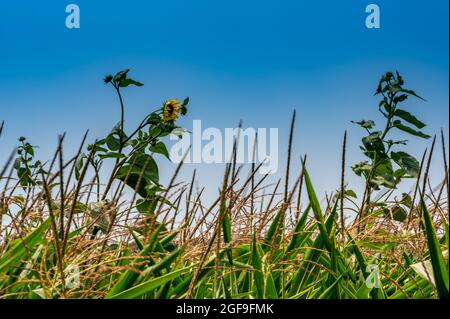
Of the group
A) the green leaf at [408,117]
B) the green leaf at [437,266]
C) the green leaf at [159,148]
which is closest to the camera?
the green leaf at [437,266]

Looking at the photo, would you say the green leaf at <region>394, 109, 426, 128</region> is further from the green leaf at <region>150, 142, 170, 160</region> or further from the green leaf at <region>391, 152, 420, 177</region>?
the green leaf at <region>150, 142, 170, 160</region>

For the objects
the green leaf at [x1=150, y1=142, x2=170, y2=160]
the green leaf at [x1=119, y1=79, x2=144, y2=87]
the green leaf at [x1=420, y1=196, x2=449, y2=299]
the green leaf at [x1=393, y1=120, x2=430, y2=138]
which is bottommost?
the green leaf at [x1=420, y1=196, x2=449, y2=299]

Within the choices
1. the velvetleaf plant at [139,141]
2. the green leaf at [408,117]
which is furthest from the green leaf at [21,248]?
the green leaf at [408,117]

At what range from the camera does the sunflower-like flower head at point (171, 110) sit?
87.7 inches

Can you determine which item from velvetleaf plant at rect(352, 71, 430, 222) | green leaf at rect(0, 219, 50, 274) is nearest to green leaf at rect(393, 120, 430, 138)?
velvetleaf plant at rect(352, 71, 430, 222)

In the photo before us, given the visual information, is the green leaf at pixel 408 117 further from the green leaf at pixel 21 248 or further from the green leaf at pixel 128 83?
the green leaf at pixel 21 248

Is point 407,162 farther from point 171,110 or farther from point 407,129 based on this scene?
point 171,110

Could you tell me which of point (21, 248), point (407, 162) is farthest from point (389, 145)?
point (21, 248)

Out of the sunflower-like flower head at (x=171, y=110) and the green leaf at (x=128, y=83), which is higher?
the green leaf at (x=128, y=83)

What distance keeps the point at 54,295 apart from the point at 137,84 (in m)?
1.21

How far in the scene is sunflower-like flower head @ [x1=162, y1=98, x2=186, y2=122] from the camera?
223cm

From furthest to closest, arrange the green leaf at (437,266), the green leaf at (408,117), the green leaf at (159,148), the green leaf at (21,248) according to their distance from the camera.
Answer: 1. the green leaf at (408,117)
2. the green leaf at (159,148)
3. the green leaf at (21,248)
4. the green leaf at (437,266)
